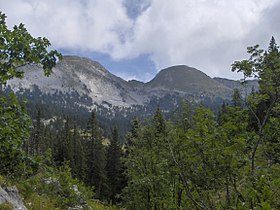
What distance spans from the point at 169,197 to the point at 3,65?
1202 cm

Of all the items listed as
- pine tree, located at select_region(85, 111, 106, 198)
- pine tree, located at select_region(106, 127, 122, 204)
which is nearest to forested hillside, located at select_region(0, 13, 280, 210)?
pine tree, located at select_region(106, 127, 122, 204)

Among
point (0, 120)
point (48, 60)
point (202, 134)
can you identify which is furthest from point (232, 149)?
point (0, 120)

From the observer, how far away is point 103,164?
53562 mm

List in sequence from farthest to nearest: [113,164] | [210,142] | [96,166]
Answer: [96,166] < [113,164] < [210,142]

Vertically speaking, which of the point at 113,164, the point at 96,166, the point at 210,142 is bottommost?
the point at 96,166

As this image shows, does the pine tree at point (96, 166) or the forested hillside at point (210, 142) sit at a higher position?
the forested hillside at point (210, 142)

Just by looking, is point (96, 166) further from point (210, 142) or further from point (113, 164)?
point (210, 142)

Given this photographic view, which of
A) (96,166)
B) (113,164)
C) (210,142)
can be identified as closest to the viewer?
(210,142)

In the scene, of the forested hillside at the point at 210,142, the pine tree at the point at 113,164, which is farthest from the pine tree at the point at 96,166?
the forested hillside at the point at 210,142

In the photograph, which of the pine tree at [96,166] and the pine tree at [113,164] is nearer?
the pine tree at [113,164]

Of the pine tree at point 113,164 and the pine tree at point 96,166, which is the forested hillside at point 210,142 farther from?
the pine tree at point 96,166

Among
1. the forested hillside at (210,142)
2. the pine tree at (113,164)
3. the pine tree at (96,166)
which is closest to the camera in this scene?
the forested hillside at (210,142)

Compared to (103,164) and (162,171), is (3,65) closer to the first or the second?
(162,171)

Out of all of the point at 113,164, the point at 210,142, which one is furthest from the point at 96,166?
the point at 210,142
